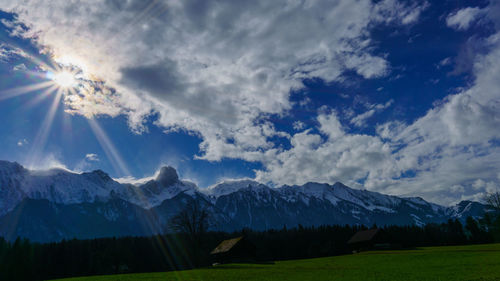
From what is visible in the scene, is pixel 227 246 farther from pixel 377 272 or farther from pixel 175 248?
pixel 175 248

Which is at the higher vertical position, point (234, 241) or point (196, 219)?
point (196, 219)

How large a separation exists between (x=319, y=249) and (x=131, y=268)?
83.9m

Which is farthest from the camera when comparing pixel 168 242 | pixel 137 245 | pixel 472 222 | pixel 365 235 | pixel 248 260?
pixel 168 242

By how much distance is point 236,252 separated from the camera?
3162 inches

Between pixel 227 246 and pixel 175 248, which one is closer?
pixel 227 246

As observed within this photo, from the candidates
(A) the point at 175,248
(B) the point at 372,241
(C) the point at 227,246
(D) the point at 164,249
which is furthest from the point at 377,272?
(D) the point at 164,249

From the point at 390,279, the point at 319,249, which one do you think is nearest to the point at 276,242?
the point at 319,249

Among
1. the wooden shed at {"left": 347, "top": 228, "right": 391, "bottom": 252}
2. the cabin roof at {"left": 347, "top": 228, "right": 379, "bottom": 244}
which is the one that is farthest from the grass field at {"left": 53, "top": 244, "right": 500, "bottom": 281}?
the cabin roof at {"left": 347, "top": 228, "right": 379, "bottom": 244}

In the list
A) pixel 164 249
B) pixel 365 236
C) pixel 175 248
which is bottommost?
pixel 164 249

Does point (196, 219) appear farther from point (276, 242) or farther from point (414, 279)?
point (276, 242)

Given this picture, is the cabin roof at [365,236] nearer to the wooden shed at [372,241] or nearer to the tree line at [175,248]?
the wooden shed at [372,241]

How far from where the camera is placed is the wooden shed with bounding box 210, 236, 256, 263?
79.9m

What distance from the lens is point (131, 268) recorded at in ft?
441

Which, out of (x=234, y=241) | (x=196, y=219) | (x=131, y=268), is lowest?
(x=131, y=268)
